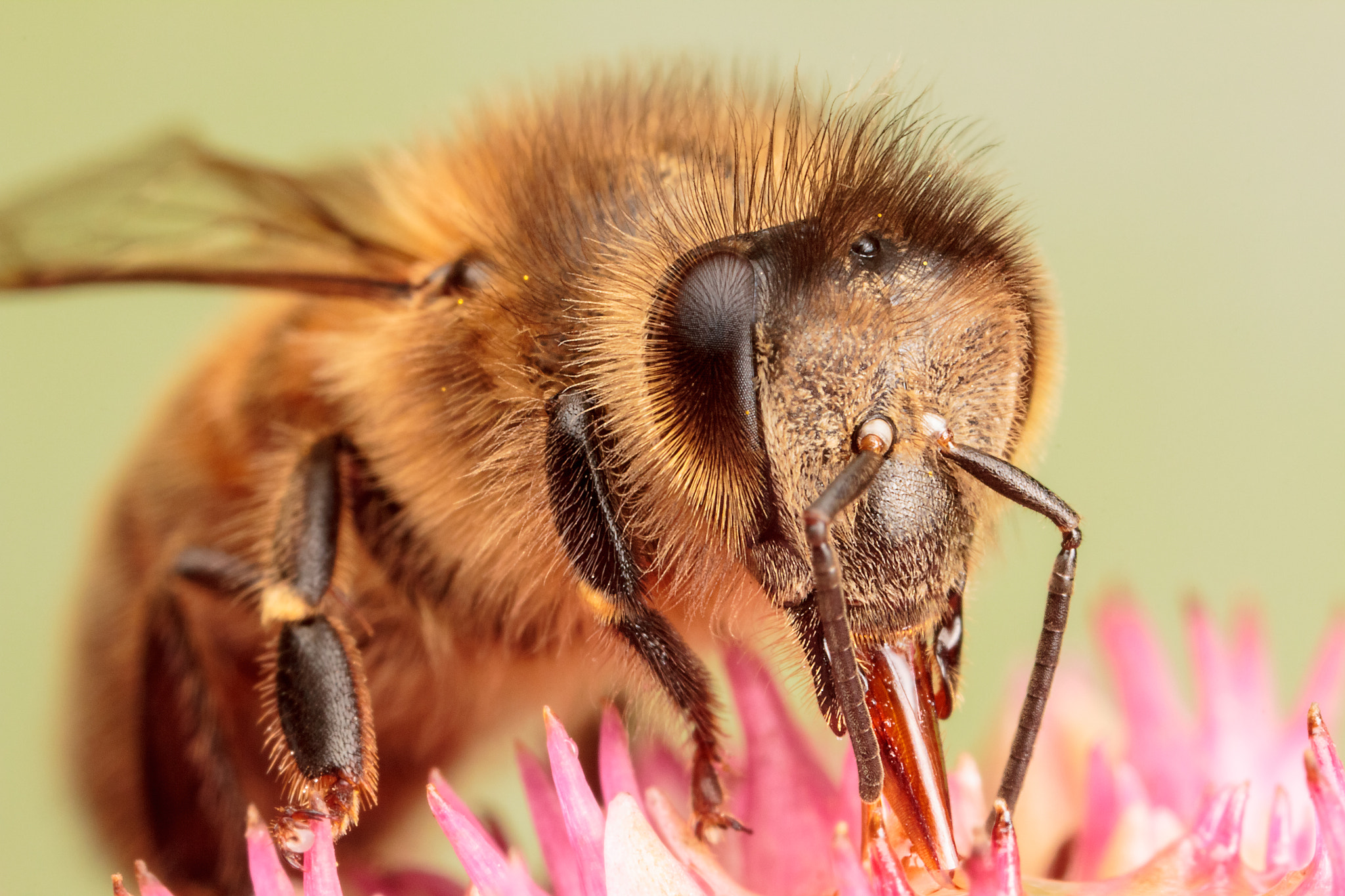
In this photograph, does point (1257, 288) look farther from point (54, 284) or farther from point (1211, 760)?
point (54, 284)

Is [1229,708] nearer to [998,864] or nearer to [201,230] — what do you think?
[998,864]

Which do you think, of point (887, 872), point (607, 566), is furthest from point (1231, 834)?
point (607, 566)

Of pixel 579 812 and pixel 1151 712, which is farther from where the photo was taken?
pixel 1151 712

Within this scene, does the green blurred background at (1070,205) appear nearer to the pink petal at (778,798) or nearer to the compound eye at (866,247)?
the pink petal at (778,798)

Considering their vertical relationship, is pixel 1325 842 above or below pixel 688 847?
above

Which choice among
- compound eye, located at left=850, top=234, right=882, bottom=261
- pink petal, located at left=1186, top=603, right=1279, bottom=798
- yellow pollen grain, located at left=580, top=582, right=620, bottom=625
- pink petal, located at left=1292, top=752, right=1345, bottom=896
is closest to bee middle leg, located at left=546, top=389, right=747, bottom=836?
yellow pollen grain, located at left=580, top=582, right=620, bottom=625

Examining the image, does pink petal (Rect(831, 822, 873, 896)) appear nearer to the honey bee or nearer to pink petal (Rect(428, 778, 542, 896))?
the honey bee
